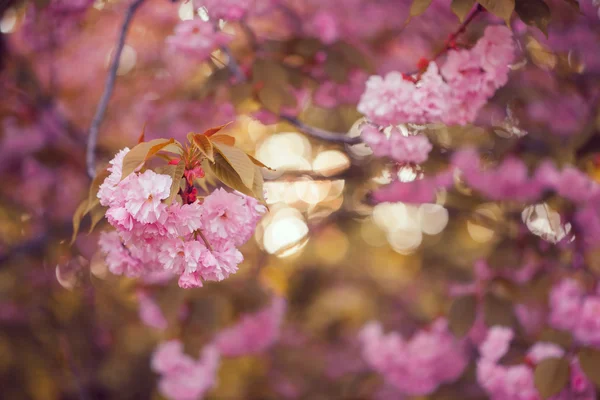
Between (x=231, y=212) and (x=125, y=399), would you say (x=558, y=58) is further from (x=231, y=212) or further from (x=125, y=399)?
(x=125, y=399)

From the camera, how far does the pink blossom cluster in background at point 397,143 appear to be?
5.19 feet

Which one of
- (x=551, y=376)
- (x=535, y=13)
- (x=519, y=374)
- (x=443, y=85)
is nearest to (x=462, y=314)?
(x=519, y=374)

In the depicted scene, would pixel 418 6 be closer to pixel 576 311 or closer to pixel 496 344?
pixel 496 344

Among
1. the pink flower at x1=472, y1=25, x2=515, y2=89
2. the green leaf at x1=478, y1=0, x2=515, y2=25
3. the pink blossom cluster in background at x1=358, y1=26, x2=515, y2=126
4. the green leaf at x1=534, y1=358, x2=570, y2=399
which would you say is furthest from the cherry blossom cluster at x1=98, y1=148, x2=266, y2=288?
the green leaf at x1=534, y1=358, x2=570, y2=399

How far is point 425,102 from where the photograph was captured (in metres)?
1.44

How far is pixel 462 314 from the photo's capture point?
6.73 feet

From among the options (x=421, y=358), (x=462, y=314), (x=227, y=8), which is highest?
(x=227, y=8)

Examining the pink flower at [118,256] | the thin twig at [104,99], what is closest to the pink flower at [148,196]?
the pink flower at [118,256]

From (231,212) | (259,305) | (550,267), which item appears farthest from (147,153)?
(550,267)

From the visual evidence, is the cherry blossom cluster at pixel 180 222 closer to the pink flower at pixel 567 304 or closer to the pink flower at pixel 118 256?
the pink flower at pixel 118 256

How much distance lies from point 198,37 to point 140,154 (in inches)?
42.9

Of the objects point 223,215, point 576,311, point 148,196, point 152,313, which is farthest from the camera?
point 152,313

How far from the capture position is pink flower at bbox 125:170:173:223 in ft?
2.97

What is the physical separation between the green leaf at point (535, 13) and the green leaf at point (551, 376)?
972mm
